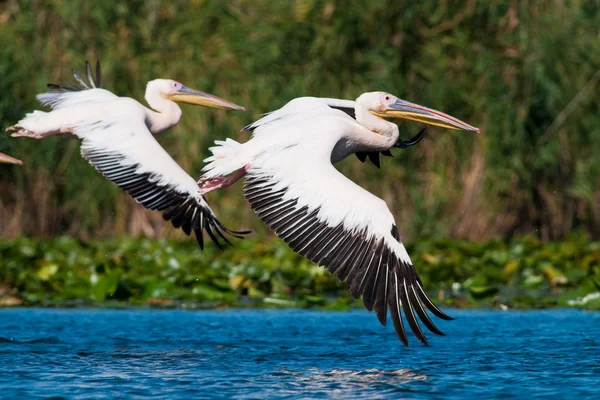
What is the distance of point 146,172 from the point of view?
25.9 feet

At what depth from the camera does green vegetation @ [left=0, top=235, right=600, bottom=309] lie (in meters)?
9.06

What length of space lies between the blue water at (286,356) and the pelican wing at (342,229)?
399 millimetres

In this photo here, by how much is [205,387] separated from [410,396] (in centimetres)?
99

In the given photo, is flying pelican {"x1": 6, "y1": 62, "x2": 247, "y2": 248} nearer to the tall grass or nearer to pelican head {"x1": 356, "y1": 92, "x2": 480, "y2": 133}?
pelican head {"x1": 356, "y1": 92, "x2": 480, "y2": 133}

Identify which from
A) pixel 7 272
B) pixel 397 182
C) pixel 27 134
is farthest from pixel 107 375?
pixel 397 182

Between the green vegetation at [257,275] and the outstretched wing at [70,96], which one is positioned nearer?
the outstretched wing at [70,96]

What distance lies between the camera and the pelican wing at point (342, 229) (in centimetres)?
601

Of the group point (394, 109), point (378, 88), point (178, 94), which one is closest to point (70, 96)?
point (178, 94)

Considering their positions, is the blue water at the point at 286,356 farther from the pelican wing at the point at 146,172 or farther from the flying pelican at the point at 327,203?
the pelican wing at the point at 146,172

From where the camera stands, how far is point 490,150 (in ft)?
39.7

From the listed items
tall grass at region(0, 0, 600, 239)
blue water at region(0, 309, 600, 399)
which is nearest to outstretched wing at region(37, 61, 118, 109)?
blue water at region(0, 309, 600, 399)

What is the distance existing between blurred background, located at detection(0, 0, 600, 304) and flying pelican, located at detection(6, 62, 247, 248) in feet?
10.5

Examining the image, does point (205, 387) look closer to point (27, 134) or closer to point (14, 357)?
point (14, 357)

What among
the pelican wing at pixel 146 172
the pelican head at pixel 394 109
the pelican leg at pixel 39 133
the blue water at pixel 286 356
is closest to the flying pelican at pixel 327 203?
the pelican head at pixel 394 109
